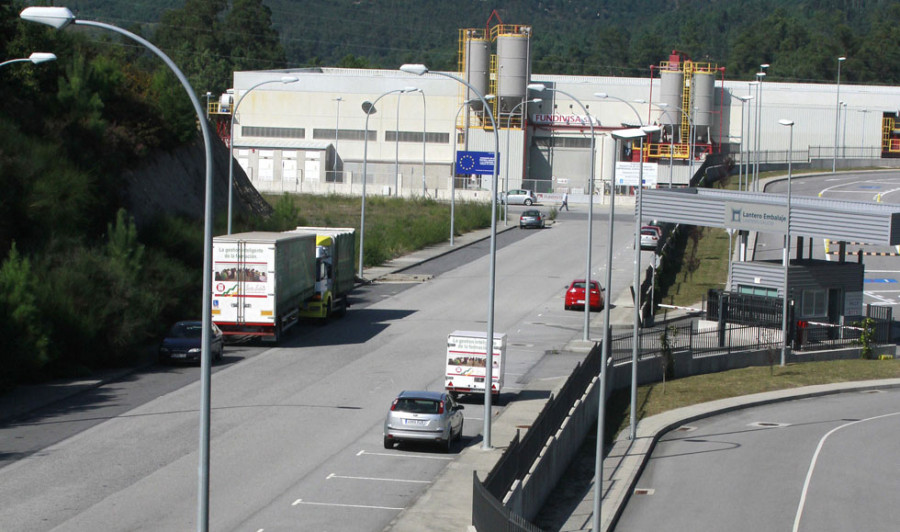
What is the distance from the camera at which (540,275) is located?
59688mm

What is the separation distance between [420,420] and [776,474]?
869cm

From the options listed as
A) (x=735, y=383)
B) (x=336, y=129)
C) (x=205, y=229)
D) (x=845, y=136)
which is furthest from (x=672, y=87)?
(x=205, y=229)

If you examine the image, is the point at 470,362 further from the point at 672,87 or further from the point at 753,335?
the point at 672,87

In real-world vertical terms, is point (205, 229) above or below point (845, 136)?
below

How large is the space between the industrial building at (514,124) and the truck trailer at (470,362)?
230 ft

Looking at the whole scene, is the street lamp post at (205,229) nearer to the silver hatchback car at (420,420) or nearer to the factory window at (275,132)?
the silver hatchback car at (420,420)

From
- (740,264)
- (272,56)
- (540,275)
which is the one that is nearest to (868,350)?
(740,264)

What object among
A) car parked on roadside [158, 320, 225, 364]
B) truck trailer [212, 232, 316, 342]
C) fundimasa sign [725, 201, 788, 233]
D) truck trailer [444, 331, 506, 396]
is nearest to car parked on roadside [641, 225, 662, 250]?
fundimasa sign [725, 201, 788, 233]

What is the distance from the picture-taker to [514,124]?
105 metres

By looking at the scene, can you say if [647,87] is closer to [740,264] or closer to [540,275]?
[540,275]

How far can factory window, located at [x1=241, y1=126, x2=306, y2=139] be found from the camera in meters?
111

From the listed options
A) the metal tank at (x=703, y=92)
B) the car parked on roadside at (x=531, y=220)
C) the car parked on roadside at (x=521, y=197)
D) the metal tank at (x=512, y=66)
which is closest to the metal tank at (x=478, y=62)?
the metal tank at (x=512, y=66)

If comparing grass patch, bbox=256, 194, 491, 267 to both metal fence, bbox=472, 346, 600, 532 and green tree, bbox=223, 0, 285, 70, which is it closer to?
metal fence, bbox=472, 346, 600, 532

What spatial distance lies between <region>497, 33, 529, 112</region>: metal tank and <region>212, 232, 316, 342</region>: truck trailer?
6485 centimetres
